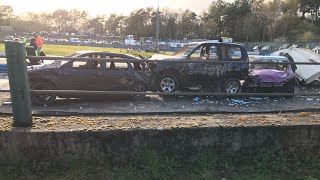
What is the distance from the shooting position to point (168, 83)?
456 inches

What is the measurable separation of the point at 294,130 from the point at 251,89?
27.5 ft

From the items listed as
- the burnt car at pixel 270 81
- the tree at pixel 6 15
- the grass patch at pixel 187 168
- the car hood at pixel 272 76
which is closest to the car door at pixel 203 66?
the burnt car at pixel 270 81

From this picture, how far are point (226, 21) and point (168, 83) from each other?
9269 centimetres

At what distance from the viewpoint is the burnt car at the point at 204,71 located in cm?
1153

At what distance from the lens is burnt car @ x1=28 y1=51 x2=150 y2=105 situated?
978 cm

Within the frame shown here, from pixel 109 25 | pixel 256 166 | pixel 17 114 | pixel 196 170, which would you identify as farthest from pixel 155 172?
pixel 109 25

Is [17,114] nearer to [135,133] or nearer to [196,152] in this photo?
[135,133]

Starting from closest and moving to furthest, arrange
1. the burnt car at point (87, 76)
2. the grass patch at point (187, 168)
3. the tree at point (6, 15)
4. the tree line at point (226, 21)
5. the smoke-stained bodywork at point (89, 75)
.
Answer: the grass patch at point (187, 168) < the burnt car at point (87, 76) < the smoke-stained bodywork at point (89, 75) < the tree line at point (226, 21) < the tree at point (6, 15)

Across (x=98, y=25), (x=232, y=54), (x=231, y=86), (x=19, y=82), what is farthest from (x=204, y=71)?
(x=98, y=25)

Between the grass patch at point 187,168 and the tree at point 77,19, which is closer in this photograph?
the grass patch at point 187,168

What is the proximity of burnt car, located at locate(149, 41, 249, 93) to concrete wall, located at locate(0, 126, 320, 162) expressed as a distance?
7.08 m

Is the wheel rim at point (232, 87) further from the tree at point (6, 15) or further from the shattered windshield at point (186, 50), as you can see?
the tree at point (6, 15)

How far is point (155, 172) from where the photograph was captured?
12.9ft

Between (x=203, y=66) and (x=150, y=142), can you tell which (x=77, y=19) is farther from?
(x=150, y=142)
